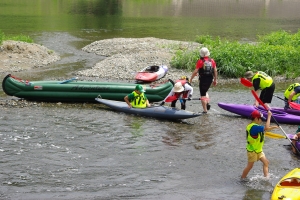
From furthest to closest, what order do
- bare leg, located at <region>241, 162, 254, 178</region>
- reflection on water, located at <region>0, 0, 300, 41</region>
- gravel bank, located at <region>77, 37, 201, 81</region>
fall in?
reflection on water, located at <region>0, 0, 300, 41</region> → gravel bank, located at <region>77, 37, 201, 81</region> → bare leg, located at <region>241, 162, 254, 178</region>

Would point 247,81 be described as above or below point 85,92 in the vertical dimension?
above

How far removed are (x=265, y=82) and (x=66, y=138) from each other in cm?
499

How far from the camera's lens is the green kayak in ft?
48.2

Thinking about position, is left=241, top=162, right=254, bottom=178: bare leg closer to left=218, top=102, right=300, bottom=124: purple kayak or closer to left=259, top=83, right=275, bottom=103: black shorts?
left=259, top=83, right=275, bottom=103: black shorts

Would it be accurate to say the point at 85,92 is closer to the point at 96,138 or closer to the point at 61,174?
the point at 96,138

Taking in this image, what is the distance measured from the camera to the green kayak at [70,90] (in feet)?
48.2

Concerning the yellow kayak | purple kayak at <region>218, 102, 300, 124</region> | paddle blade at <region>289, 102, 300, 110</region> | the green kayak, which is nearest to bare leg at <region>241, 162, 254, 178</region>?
the yellow kayak

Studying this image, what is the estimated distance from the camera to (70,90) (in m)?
14.7

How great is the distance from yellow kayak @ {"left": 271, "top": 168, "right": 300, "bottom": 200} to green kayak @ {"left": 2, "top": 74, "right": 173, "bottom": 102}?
6.65 metres

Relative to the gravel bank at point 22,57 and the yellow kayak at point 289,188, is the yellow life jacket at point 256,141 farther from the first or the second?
the gravel bank at point 22,57

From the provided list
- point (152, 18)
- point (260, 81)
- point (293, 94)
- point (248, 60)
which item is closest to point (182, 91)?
point (260, 81)

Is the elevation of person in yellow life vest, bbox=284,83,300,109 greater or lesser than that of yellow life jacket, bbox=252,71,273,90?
lesser

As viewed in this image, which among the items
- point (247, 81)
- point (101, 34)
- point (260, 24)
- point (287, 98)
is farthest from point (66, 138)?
point (260, 24)

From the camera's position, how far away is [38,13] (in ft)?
139
